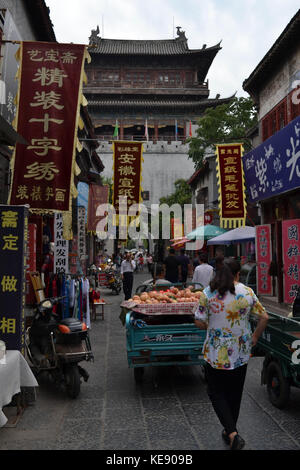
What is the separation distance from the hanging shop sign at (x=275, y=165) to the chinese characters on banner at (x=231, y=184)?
31cm

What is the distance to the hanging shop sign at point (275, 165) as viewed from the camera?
10.3 m

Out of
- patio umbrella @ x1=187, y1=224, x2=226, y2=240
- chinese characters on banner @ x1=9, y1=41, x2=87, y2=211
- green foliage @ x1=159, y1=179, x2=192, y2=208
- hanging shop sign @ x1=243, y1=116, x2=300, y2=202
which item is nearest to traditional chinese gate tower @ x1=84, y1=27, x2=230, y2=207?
green foliage @ x1=159, y1=179, x2=192, y2=208

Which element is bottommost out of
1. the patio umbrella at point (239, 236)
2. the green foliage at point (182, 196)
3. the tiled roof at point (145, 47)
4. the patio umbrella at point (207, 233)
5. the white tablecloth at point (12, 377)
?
the white tablecloth at point (12, 377)

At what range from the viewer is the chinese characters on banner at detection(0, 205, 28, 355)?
16.3 feet

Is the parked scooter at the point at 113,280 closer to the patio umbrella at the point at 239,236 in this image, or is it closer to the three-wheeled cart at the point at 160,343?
the patio umbrella at the point at 239,236

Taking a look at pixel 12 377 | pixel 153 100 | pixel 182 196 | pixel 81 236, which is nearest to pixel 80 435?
pixel 12 377

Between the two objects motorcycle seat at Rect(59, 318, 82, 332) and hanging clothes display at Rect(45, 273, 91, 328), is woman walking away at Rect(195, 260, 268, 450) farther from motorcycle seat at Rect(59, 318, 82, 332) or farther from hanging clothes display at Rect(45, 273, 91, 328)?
hanging clothes display at Rect(45, 273, 91, 328)

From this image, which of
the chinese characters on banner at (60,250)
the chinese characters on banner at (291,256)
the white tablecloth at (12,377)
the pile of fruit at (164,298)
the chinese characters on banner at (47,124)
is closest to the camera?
the white tablecloth at (12,377)

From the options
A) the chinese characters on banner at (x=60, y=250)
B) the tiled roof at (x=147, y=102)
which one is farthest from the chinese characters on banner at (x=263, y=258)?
the tiled roof at (x=147, y=102)

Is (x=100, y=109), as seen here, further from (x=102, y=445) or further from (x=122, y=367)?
(x=102, y=445)

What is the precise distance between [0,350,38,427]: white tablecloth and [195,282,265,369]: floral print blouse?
6.62 feet

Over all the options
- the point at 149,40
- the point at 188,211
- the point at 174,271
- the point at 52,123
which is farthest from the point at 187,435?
the point at 149,40

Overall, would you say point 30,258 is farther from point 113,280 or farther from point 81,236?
point 113,280

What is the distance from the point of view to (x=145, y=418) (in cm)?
464
